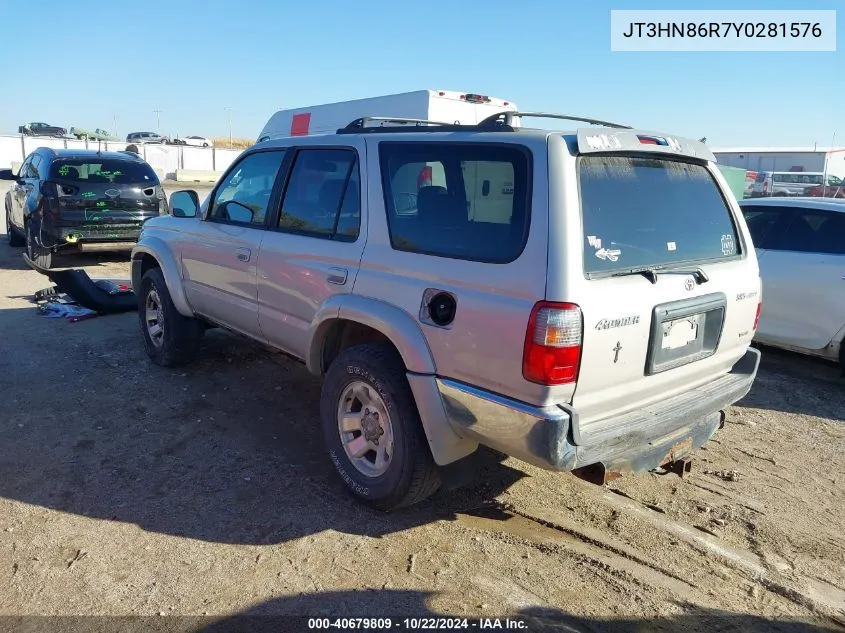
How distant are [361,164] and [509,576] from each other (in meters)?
2.26

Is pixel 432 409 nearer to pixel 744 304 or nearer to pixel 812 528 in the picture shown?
pixel 744 304

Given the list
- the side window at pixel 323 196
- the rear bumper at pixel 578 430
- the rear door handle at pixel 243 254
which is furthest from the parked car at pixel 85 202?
the rear bumper at pixel 578 430

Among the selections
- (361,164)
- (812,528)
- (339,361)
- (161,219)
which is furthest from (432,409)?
(161,219)

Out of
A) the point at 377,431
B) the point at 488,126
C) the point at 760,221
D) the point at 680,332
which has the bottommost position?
the point at 377,431

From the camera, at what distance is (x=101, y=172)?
10.2m

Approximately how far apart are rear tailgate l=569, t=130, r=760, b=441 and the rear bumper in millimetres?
61

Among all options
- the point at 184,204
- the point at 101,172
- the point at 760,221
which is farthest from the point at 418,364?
the point at 101,172

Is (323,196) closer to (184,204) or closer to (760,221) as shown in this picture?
(184,204)

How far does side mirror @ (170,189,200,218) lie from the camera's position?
5160mm

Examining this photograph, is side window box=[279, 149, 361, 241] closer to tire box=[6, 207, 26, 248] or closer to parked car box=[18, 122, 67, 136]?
tire box=[6, 207, 26, 248]

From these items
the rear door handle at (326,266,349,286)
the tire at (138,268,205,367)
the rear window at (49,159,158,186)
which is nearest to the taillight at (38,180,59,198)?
the rear window at (49,159,158,186)

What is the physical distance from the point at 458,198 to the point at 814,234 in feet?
14.2

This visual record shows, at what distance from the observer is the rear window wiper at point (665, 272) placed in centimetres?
286

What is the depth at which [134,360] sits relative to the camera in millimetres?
5863
